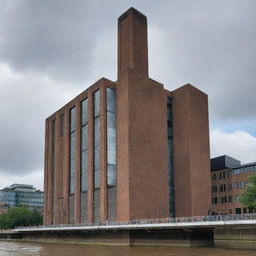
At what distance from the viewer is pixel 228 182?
277 ft

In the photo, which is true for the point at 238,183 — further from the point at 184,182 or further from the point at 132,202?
the point at 132,202

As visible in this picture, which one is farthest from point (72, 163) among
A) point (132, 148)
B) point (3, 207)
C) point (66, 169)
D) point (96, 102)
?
point (3, 207)

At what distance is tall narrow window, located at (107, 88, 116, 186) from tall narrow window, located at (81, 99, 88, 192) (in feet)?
22.5

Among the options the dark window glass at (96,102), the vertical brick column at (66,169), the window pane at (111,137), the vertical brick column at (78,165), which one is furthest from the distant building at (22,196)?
A: the window pane at (111,137)

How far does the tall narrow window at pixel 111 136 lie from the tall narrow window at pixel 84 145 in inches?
270

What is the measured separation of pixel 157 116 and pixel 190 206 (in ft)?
47.9

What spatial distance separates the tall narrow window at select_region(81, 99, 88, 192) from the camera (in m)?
64.2

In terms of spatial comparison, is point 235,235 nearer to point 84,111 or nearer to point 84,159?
point 84,159

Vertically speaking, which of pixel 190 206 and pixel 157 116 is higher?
pixel 157 116

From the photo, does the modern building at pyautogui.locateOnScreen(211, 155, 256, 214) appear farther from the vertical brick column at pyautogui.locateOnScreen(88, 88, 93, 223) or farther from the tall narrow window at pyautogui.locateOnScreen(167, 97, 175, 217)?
the vertical brick column at pyautogui.locateOnScreen(88, 88, 93, 223)

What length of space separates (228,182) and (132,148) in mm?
35479

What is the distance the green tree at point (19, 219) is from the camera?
349ft

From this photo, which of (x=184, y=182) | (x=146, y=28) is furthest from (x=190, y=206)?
(x=146, y=28)

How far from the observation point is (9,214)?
109 meters
